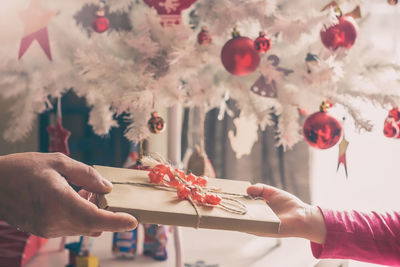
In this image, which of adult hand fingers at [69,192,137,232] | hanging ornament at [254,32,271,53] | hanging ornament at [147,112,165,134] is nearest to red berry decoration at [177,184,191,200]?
adult hand fingers at [69,192,137,232]

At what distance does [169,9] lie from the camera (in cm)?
106

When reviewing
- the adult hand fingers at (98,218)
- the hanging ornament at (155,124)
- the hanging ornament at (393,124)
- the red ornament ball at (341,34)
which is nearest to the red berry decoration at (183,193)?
the adult hand fingers at (98,218)

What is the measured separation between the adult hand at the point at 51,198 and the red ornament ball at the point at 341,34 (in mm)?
649

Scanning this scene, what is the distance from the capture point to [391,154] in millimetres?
1556

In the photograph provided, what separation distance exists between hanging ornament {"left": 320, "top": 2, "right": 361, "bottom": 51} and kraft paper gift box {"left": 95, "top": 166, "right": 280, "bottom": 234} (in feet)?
1.60

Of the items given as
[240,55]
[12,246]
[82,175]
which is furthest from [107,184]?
[12,246]

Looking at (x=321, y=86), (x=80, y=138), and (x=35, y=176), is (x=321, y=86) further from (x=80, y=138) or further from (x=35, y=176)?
(x=80, y=138)

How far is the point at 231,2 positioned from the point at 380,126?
864 millimetres

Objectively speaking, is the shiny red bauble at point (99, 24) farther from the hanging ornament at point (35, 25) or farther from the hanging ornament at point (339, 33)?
the hanging ornament at point (339, 33)

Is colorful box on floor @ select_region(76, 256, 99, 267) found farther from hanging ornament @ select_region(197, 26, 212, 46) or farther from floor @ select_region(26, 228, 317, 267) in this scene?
hanging ornament @ select_region(197, 26, 212, 46)

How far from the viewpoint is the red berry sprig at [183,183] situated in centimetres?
72

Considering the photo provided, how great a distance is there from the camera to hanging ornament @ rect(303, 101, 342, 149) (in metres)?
1.01

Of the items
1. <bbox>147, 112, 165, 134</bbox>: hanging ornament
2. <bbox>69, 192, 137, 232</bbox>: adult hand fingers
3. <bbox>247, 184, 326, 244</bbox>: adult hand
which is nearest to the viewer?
<bbox>69, 192, 137, 232</bbox>: adult hand fingers

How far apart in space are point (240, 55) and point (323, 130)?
270 millimetres
